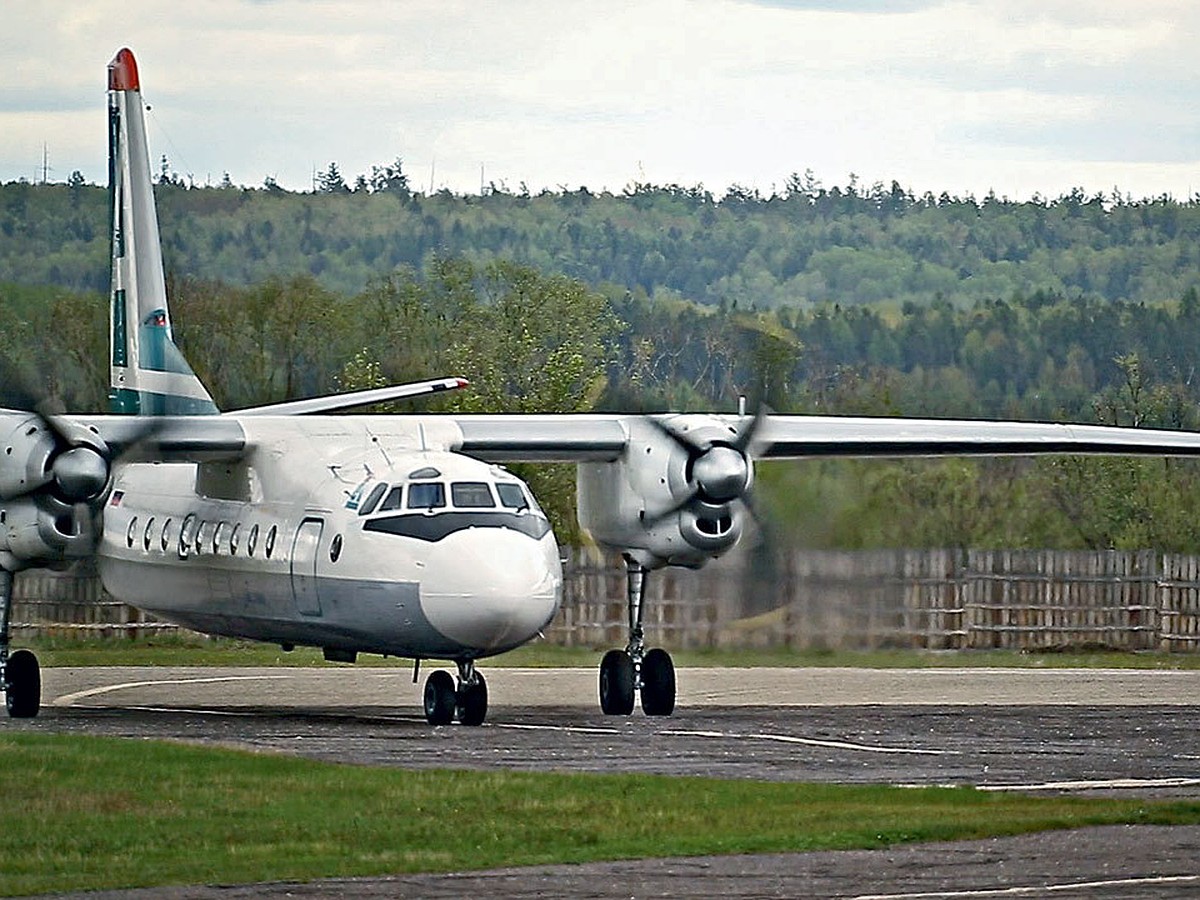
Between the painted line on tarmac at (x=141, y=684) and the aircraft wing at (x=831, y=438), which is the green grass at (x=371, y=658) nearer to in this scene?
the painted line on tarmac at (x=141, y=684)

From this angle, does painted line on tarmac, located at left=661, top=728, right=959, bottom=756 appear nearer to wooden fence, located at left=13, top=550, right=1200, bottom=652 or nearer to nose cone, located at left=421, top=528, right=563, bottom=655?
nose cone, located at left=421, top=528, right=563, bottom=655

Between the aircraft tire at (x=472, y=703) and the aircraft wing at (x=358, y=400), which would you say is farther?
the aircraft wing at (x=358, y=400)

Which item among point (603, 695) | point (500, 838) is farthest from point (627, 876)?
point (603, 695)

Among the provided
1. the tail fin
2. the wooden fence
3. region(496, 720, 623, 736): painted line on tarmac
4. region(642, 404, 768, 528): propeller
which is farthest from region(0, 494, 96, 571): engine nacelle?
the wooden fence

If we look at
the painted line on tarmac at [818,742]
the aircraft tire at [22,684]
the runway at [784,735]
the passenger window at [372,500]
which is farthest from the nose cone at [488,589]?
the aircraft tire at [22,684]

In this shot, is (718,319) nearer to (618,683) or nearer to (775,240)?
(775,240)

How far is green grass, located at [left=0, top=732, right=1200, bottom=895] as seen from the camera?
12320 millimetres

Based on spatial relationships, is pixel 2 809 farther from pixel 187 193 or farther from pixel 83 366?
pixel 187 193

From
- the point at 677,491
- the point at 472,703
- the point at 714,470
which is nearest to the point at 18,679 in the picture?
the point at 472,703

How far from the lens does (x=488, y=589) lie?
2094cm

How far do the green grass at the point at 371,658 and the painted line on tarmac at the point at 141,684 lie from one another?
3825 mm

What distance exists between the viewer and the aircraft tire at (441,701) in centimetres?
2222

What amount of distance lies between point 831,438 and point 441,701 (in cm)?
583

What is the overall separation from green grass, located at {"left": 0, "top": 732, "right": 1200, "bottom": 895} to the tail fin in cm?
1174
